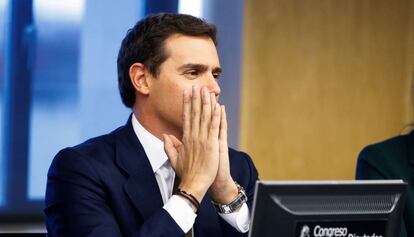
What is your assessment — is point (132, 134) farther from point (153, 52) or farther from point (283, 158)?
point (283, 158)

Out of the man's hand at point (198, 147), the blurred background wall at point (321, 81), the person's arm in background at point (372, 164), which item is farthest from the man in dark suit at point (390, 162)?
the blurred background wall at point (321, 81)

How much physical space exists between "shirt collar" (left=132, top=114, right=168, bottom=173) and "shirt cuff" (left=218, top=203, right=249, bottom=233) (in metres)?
0.24

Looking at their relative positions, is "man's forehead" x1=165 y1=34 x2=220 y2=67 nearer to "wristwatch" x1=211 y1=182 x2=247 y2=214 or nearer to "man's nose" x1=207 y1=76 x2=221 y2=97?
"man's nose" x1=207 y1=76 x2=221 y2=97

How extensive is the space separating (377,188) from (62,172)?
0.84 m

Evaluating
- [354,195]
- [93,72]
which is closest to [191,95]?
[354,195]

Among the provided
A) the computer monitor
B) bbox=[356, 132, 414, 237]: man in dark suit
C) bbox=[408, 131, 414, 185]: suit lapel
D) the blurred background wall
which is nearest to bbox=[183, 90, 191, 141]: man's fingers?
the computer monitor

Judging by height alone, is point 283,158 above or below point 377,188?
below

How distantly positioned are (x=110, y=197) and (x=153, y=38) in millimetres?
486

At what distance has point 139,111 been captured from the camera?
1.97 meters

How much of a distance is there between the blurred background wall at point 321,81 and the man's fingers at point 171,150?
154 centimetres

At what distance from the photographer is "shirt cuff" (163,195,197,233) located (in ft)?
5.40

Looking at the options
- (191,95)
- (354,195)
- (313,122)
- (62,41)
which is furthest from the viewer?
(313,122)

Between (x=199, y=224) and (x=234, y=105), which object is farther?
(x=234, y=105)

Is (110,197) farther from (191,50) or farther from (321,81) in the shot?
(321,81)
